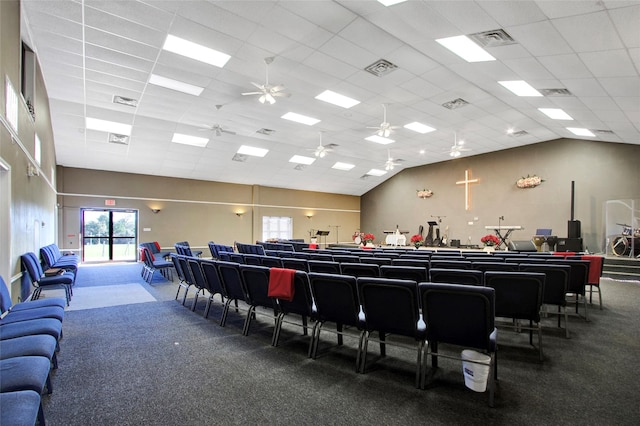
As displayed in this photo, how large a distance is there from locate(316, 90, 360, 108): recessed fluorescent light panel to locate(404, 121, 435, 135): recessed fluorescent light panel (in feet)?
8.66

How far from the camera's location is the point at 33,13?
480 centimetres

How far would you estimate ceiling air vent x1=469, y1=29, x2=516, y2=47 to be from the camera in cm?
475

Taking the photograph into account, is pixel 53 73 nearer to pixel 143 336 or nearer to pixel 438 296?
pixel 143 336

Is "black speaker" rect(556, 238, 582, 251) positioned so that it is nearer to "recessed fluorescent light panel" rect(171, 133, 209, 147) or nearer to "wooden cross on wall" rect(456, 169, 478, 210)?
"wooden cross on wall" rect(456, 169, 478, 210)

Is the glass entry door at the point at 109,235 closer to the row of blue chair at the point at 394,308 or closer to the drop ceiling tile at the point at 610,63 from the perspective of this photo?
the row of blue chair at the point at 394,308

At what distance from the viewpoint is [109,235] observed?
485 inches

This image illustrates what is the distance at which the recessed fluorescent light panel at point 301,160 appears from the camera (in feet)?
44.2

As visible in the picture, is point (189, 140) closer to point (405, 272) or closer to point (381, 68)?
point (381, 68)

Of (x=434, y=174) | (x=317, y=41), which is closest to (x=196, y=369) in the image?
(x=317, y=41)

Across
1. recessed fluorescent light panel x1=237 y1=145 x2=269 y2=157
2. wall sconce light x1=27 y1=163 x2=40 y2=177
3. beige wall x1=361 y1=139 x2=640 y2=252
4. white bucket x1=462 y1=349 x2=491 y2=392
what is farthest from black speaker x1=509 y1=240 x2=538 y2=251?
wall sconce light x1=27 y1=163 x2=40 y2=177

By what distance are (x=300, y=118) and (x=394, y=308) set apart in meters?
8.09

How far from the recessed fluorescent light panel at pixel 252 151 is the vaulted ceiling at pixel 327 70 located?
0.48 metres

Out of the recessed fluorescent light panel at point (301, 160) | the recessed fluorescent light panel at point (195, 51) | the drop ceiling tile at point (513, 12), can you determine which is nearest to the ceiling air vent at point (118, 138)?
the recessed fluorescent light panel at point (195, 51)

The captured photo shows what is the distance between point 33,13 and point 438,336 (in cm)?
718
